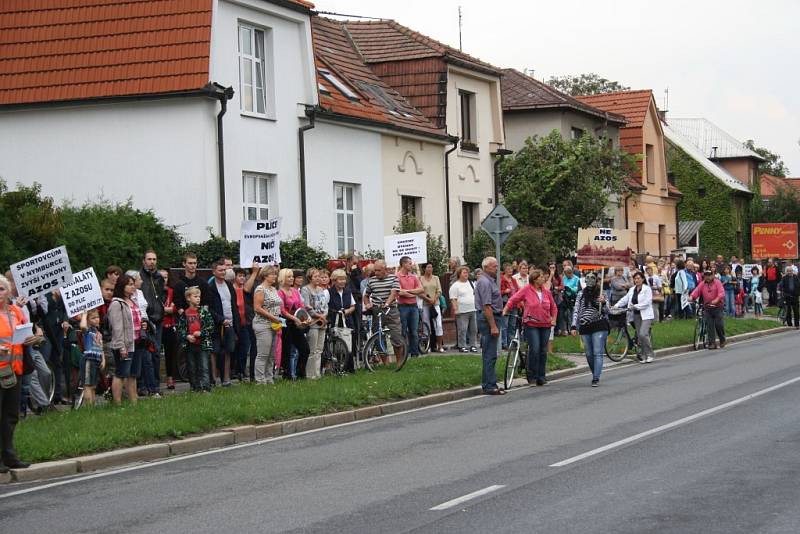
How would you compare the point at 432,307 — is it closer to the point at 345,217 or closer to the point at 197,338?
the point at 345,217

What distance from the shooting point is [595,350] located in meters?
19.9

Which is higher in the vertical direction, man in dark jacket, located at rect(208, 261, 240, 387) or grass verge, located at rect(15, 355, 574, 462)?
man in dark jacket, located at rect(208, 261, 240, 387)

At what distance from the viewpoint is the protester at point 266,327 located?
18344mm

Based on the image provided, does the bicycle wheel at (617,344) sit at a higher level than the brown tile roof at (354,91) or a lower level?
lower

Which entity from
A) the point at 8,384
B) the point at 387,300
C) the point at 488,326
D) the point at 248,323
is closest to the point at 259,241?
the point at 248,323

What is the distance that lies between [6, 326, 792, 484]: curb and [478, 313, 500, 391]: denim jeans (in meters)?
0.28

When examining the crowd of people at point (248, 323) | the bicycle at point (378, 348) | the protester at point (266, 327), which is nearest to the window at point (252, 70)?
the crowd of people at point (248, 323)

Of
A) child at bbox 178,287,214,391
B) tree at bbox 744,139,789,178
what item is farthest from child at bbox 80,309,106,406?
tree at bbox 744,139,789,178

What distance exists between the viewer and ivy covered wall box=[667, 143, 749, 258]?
6662 cm

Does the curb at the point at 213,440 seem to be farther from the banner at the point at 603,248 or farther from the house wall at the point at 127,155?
the banner at the point at 603,248

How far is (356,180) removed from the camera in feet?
97.9

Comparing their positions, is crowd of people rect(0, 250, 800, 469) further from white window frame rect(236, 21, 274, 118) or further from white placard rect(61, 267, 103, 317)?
white window frame rect(236, 21, 274, 118)

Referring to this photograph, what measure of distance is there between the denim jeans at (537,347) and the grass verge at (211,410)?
91cm

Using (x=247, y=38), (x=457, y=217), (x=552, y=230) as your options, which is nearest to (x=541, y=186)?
(x=552, y=230)
